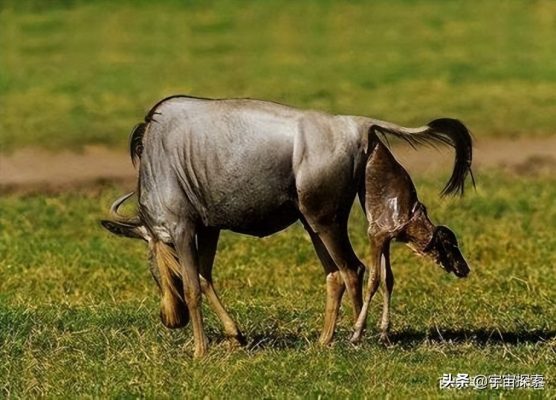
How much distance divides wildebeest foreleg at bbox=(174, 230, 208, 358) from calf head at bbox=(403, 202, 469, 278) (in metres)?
1.16

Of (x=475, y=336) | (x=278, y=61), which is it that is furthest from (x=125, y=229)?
(x=278, y=61)

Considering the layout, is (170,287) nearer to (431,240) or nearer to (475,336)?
(431,240)

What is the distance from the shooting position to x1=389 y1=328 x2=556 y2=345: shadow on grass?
9016mm

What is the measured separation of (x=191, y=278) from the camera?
8789mm

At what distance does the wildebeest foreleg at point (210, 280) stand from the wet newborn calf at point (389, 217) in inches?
26.0

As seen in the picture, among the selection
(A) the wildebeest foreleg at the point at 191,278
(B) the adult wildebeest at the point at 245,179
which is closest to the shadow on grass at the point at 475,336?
(B) the adult wildebeest at the point at 245,179

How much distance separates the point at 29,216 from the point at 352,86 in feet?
28.8

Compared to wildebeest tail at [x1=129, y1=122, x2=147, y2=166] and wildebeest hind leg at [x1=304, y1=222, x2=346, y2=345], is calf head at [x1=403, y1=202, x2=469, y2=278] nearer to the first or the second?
wildebeest hind leg at [x1=304, y1=222, x2=346, y2=345]

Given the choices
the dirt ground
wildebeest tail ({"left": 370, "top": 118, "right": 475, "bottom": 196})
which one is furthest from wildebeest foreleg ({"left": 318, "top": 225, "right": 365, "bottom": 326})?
the dirt ground

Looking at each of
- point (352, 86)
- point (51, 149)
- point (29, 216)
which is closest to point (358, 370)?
point (29, 216)

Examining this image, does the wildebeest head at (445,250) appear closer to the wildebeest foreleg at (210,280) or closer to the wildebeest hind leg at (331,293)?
the wildebeest hind leg at (331,293)

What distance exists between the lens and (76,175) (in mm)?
16703

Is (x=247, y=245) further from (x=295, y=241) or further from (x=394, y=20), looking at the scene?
(x=394, y=20)

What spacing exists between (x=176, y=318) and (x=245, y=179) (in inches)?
37.3
